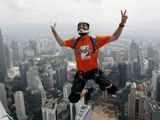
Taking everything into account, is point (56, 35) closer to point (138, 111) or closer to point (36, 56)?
point (138, 111)

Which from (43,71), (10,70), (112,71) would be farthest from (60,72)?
(10,70)

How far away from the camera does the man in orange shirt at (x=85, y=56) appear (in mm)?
1907

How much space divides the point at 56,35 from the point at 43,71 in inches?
488

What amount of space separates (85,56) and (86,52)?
0.03 metres

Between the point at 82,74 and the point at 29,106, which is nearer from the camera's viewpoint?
the point at 82,74

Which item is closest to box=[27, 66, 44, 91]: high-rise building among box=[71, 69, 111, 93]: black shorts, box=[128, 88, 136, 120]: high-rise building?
box=[128, 88, 136, 120]: high-rise building

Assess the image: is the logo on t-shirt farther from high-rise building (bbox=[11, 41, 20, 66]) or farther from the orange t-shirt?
high-rise building (bbox=[11, 41, 20, 66])

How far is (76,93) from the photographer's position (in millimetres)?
1944

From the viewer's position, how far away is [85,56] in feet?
6.33

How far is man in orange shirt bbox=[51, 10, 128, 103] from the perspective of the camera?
1907mm

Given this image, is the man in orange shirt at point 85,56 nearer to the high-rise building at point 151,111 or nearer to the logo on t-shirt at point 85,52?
the logo on t-shirt at point 85,52

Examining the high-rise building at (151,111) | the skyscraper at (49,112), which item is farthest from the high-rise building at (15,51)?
the high-rise building at (151,111)

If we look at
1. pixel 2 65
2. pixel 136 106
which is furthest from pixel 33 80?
pixel 136 106

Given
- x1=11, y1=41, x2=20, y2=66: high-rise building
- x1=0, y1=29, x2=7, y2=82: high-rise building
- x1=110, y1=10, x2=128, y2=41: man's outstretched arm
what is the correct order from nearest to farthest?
x1=110, y1=10, x2=128, y2=41: man's outstretched arm
x1=0, y1=29, x2=7, y2=82: high-rise building
x1=11, y1=41, x2=20, y2=66: high-rise building
